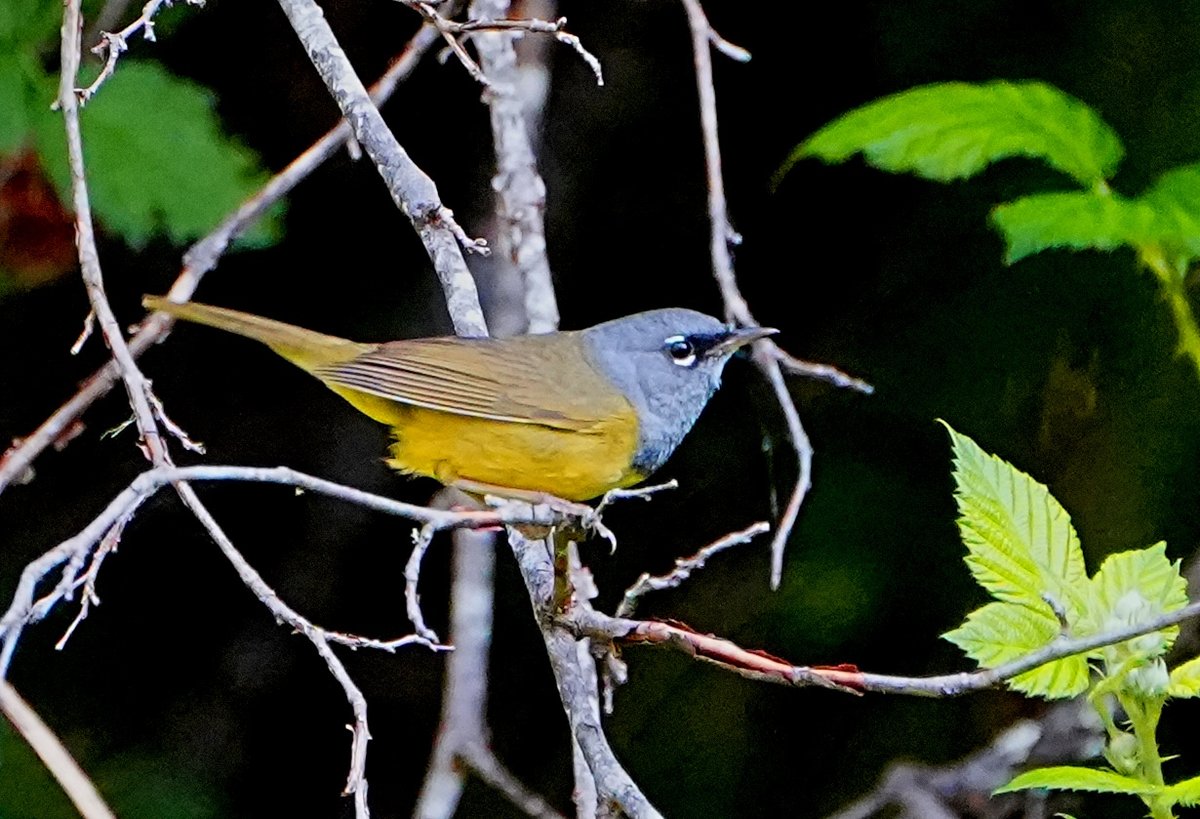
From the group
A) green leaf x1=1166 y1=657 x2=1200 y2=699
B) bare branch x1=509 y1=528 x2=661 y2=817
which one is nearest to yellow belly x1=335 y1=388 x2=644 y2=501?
bare branch x1=509 y1=528 x2=661 y2=817

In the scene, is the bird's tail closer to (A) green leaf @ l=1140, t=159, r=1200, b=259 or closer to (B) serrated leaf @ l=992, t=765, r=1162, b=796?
(A) green leaf @ l=1140, t=159, r=1200, b=259

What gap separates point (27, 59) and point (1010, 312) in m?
2.48

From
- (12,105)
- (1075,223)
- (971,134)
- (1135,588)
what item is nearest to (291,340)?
(12,105)

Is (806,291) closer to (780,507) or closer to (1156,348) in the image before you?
(780,507)

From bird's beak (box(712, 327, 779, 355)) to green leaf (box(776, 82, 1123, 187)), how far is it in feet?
1.25

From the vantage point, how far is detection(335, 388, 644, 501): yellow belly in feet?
9.97

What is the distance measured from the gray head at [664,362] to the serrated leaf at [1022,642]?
1.45 meters

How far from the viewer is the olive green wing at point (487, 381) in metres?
3.06

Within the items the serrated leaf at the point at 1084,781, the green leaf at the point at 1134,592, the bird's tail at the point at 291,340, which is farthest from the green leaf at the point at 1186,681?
the bird's tail at the point at 291,340

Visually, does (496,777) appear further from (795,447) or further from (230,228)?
(230,228)

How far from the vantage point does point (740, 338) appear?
3.15m

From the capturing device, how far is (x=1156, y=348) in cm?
364

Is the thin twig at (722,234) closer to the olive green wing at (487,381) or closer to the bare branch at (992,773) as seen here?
the olive green wing at (487,381)

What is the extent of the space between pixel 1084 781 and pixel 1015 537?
31cm
